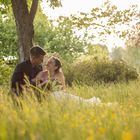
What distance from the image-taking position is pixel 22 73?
8.98m

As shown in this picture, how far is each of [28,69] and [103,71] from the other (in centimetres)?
846

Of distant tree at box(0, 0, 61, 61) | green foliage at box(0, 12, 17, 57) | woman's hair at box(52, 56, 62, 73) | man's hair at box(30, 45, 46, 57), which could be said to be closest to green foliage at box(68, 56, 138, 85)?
distant tree at box(0, 0, 61, 61)

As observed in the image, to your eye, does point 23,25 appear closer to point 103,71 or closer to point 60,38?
point 103,71

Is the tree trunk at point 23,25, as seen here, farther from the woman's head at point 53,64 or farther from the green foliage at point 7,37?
the green foliage at point 7,37

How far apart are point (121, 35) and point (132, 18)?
1.06 meters

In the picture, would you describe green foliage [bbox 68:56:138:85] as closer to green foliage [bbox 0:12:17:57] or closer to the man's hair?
green foliage [bbox 0:12:17:57]

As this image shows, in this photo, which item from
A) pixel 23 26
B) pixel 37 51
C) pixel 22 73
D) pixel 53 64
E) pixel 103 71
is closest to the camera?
pixel 37 51

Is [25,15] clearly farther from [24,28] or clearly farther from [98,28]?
[98,28]

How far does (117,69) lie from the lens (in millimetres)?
17484

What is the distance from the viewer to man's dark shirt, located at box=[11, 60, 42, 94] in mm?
8914

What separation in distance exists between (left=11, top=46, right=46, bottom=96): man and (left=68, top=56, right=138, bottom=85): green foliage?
7.70m

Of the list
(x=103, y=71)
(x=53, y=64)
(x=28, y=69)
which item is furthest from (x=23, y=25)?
(x=28, y=69)

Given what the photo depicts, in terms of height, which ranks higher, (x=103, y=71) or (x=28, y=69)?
(x=28, y=69)

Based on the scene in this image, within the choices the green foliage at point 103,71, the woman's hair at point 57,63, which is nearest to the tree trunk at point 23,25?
the green foliage at point 103,71
